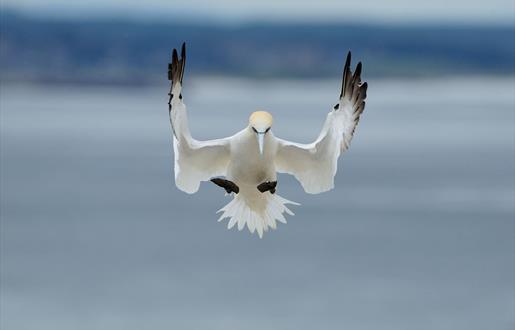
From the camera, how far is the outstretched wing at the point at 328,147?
782cm

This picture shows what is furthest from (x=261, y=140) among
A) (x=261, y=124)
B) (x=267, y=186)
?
(x=267, y=186)

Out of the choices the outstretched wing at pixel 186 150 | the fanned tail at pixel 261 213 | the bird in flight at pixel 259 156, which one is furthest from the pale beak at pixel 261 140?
the fanned tail at pixel 261 213

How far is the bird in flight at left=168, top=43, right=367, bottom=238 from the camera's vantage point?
7.36m

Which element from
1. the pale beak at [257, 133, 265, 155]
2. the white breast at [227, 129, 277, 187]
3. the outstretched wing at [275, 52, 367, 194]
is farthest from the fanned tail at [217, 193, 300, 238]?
the pale beak at [257, 133, 265, 155]

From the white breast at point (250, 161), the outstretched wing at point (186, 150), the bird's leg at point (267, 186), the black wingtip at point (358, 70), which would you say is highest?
the black wingtip at point (358, 70)

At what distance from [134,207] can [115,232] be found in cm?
621

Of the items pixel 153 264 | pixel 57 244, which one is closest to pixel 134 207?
pixel 57 244

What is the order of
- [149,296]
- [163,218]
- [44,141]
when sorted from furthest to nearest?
[44,141] < [163,218] < [149,296]

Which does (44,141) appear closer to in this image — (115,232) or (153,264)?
(115,232)

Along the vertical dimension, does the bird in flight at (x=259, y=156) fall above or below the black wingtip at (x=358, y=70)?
below

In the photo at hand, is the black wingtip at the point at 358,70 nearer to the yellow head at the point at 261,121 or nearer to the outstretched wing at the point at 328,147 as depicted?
the outstretched wing at the point at 328,147

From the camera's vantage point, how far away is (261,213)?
8008 millimetres

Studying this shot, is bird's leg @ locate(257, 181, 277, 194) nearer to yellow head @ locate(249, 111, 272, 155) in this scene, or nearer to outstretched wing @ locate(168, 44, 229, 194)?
yellow head @ locate(249, 111, 272, 155)

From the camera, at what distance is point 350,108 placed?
25.9 feet
